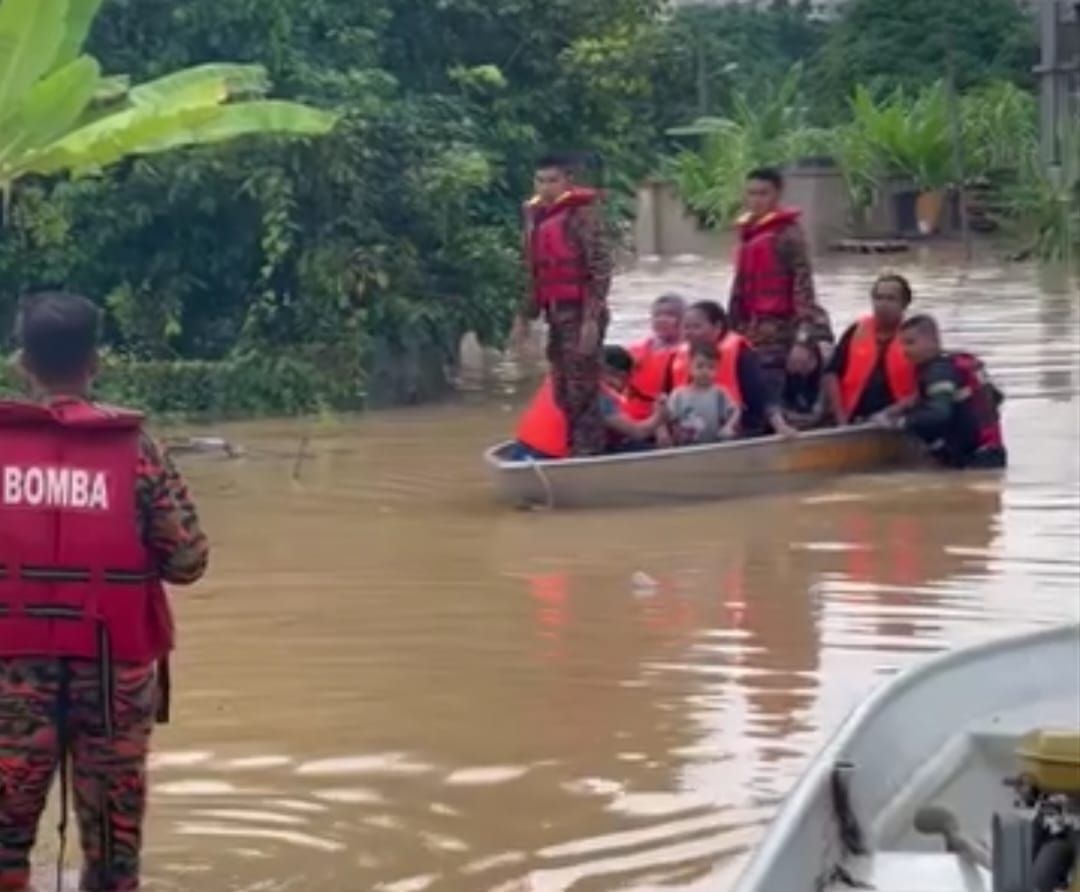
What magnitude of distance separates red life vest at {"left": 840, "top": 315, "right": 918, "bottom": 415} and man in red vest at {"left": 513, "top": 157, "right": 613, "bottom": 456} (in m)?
1.47

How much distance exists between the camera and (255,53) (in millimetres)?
18688

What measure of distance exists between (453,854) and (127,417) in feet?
6.04

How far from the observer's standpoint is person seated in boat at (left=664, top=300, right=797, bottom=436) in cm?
1334

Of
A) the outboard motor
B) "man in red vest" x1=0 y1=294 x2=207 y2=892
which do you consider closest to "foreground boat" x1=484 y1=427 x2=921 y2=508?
"man in red vest" x1=0 y1=294 x2=207 y2=892

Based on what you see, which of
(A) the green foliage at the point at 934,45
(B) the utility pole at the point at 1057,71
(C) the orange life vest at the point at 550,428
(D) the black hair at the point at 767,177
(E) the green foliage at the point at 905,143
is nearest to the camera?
(C) the orange life vest at the point at 550,428

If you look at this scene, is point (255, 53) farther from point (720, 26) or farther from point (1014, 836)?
point (720, 26)

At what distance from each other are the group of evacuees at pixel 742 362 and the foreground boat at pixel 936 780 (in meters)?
6.24

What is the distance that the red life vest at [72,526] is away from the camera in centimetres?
590

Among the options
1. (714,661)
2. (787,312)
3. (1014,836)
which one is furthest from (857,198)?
(1014,836)

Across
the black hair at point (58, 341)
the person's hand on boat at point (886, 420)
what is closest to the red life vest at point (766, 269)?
the person's hand on boat at point (886, 420)

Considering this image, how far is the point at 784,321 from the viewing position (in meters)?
14.4

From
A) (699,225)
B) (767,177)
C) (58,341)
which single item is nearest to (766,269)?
(767,177)

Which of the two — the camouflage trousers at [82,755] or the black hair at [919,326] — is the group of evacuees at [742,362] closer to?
the black hair at [919,326]

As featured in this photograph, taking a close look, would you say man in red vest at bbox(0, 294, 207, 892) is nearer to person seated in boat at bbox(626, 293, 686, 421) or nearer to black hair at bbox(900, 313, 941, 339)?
person seated in boat at bbox(626, 293, 686, 421)
